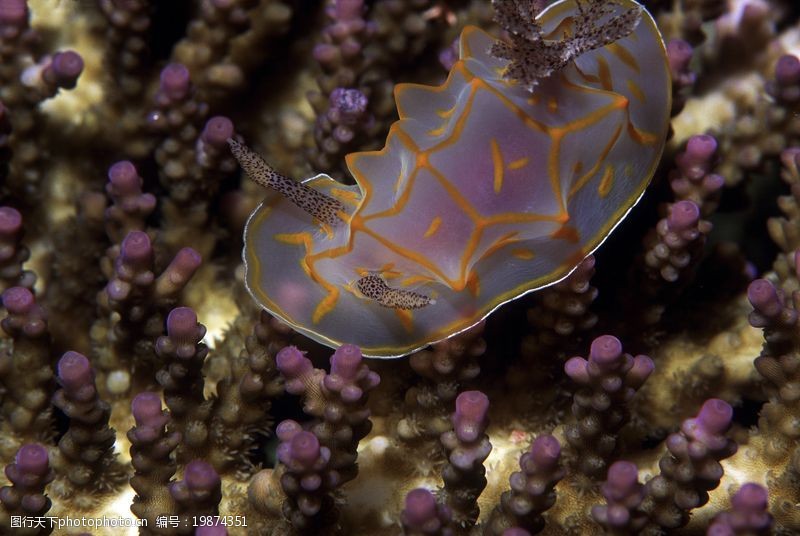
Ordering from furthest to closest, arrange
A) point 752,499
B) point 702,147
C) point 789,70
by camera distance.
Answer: point 789,70 → point 702,147 → point 752,499

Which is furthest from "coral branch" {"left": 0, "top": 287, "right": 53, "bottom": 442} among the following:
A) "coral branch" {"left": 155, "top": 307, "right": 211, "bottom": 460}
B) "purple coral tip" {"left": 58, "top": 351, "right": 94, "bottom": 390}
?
"coral branch" {"left": 155, "top": 307, "right": 211, "bottom": 460}

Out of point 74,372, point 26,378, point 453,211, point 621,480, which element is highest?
point 453,211

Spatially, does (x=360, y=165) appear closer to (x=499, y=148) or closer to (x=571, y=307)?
(x=499, y=148)

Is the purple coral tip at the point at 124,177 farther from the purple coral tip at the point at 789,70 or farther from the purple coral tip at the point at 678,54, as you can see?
the purple coral tip at the point at 789,70

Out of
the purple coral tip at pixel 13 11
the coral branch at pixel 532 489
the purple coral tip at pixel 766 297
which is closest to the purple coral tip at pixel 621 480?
the coral branch at pixel 532 489

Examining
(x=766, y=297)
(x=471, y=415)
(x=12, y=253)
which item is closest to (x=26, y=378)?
(x=12, y=253)

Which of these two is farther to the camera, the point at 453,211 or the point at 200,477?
the point at 453,211

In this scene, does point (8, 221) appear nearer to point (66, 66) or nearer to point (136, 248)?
point (136, 248)
